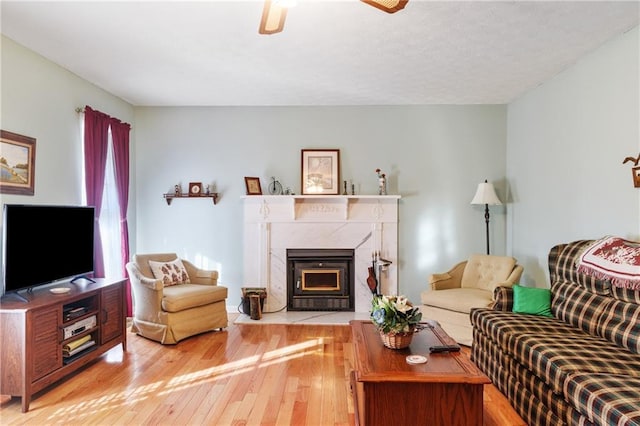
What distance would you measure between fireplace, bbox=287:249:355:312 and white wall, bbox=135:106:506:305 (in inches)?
27.5

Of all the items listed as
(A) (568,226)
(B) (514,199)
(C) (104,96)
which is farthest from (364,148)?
(C) (104,96)

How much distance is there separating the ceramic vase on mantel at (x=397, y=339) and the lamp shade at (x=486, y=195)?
2.79 meters

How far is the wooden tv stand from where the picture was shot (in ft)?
8.45

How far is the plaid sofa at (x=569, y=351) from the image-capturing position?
1.82 meters

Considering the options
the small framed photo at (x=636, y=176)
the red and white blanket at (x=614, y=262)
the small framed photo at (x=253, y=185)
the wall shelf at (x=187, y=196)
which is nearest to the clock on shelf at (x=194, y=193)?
the wall shelf at (x=187, y=196)

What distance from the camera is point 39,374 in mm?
2688

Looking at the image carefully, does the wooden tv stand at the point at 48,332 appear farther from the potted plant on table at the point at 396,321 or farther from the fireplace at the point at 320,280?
the potted plant on table at the point at 396,321

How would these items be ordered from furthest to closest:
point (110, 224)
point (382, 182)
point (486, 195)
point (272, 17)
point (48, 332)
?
point (382, 182) → point (486, 195) → point (110, 224) → point (48, 332) → point (272, 17)

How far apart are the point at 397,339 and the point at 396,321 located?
0.12 m

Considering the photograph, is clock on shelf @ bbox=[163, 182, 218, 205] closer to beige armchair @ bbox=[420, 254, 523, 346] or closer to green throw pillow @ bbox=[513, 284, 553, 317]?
beige armchair @ bbox=[420, 254, 523, 346]

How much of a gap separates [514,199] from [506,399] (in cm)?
283

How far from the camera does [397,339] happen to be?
238 centimetres

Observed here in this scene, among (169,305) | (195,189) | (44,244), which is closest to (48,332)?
(44,244)

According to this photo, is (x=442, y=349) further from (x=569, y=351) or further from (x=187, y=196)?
(x=187, y=196)
